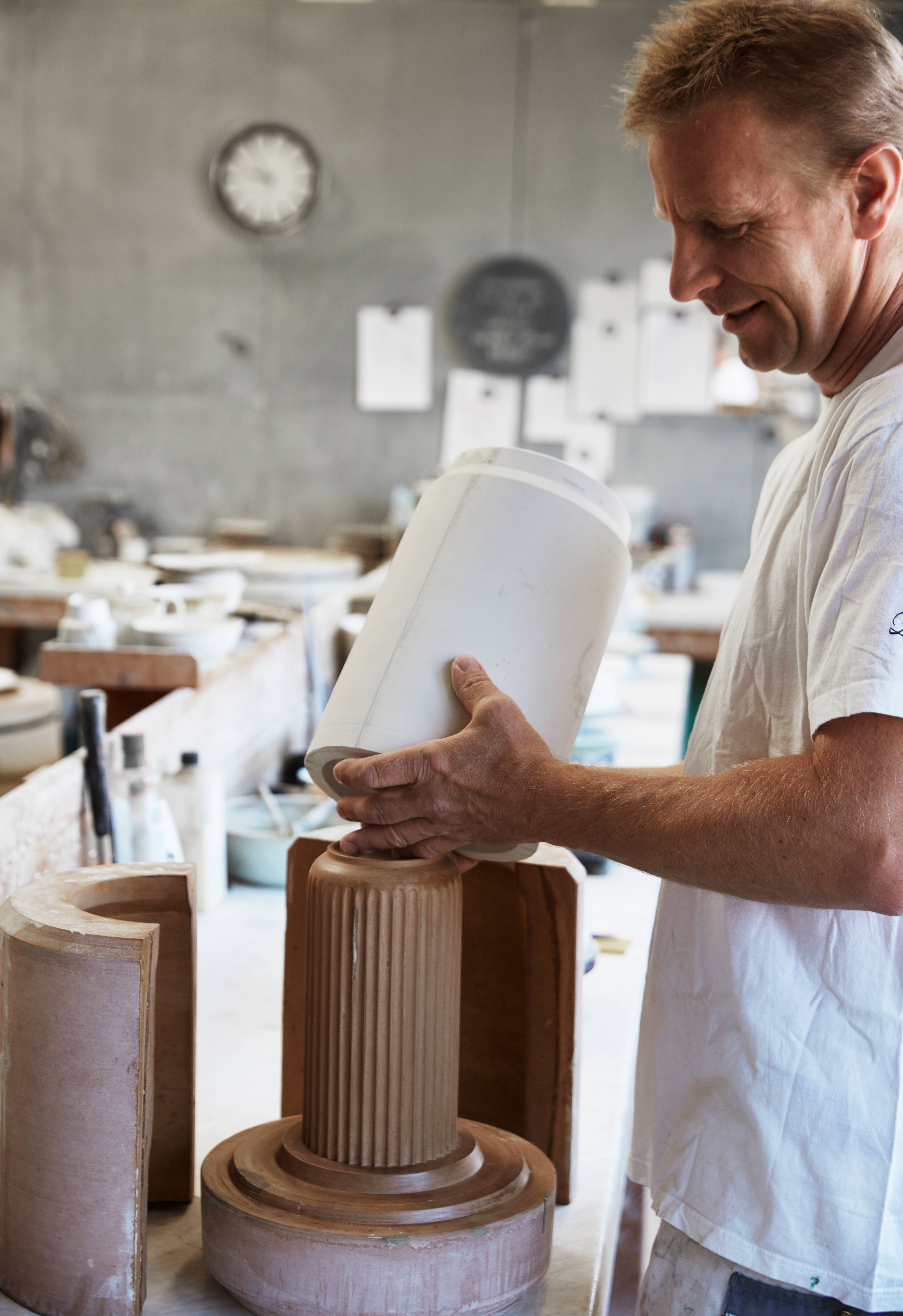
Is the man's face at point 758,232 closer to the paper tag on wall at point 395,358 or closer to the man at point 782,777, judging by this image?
the man at point 782,777

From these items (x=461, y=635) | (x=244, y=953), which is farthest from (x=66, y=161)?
(x=461, y=635)

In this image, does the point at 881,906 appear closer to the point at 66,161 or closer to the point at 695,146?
the point at 695,146

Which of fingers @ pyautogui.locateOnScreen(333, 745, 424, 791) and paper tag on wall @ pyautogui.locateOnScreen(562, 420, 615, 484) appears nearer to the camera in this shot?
fingers @ pyautogui.locateOnScreen(333, 745, 424, 791)

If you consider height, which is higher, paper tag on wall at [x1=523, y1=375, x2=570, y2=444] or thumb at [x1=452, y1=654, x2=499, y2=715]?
paper tag on wall at [x1=523, y1=375, x2=570, y2=444]

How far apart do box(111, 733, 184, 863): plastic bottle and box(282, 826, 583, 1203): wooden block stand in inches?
22.3

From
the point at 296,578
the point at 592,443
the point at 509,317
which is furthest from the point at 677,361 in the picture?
the point at 296,578

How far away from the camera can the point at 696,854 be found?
89cm

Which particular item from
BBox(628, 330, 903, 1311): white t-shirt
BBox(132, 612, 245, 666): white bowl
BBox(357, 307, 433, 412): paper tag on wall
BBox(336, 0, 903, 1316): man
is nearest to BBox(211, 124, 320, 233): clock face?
BBox(357, 307, 433, 412): paper tag on wall

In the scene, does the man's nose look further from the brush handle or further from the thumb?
the brush handle

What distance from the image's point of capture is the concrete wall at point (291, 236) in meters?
6.46

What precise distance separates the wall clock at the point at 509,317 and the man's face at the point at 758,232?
5721 millimetres

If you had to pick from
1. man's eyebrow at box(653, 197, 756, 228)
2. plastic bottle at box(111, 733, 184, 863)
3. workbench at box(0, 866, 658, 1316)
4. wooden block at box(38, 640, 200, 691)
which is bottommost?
workbench at box(0, 866, 658, 1316)

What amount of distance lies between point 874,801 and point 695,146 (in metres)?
0.51

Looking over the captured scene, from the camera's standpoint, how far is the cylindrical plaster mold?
3.42ft
